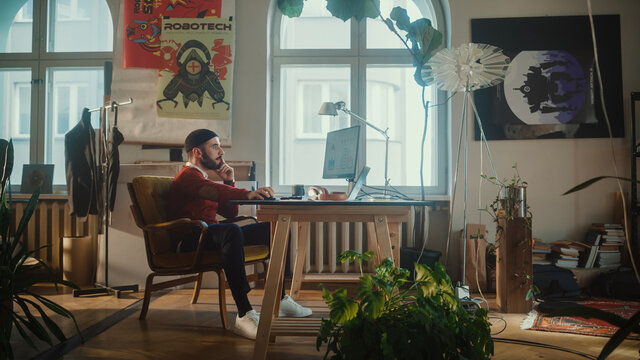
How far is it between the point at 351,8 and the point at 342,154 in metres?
0.87

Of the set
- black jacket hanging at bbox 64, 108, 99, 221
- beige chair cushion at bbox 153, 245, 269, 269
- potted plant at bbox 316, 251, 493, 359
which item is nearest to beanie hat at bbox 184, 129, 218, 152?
beige chair cushion at bbox 153, 245, 269, 269

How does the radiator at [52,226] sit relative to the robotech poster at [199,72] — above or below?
below

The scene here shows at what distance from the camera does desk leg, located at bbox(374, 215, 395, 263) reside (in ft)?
6.17

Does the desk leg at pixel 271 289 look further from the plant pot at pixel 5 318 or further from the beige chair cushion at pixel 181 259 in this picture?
the plant pot at pixel 5 318

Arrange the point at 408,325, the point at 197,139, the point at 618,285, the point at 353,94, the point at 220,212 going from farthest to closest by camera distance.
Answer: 1. the point at 353,94
2. the point at 618,285
3. the point at 220,212
4. the point at 197,139
5. the point at 408,325

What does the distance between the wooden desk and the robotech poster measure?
6.90 feet

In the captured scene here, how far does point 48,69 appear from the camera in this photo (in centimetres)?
414

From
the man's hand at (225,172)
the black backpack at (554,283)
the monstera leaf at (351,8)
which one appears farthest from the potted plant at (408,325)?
the black backpack at (554,283)

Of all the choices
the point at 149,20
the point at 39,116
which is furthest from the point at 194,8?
the point at 39,116

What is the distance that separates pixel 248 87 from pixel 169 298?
1.81 m

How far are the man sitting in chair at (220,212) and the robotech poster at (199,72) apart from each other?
3.56 ft

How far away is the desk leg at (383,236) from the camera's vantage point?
1881 mm

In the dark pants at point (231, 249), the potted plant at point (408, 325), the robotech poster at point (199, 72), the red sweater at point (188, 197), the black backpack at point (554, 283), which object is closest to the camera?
the potted plant at point (408, 325)

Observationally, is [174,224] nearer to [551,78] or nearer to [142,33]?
[142,33]
